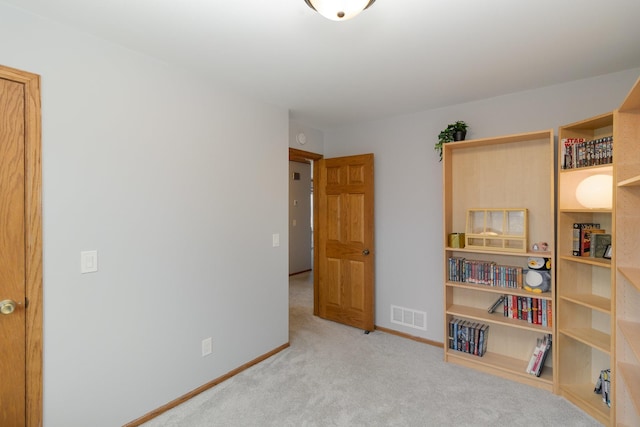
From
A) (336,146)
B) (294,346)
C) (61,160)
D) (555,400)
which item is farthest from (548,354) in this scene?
(61,160)

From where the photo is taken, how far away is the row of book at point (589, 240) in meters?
2.17

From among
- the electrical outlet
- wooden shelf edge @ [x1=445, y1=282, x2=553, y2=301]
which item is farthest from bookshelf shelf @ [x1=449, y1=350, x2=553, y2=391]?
the electrical outlet

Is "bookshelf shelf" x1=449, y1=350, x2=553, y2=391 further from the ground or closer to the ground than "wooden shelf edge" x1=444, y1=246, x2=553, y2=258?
closer to the ground

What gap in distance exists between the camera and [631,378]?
1.71 meters

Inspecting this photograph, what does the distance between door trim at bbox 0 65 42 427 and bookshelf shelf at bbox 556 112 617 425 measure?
131 inches

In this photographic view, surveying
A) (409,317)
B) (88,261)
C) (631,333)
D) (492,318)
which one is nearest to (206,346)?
(88,261)

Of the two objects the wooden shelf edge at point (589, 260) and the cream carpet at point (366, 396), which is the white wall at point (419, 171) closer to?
→ the cream carpet at point (366, 396)

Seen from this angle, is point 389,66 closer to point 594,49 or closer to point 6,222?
point 594,49

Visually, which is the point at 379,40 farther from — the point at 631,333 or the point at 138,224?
the point at 631,333

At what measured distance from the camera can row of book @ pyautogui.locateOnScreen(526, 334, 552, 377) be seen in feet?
8.04

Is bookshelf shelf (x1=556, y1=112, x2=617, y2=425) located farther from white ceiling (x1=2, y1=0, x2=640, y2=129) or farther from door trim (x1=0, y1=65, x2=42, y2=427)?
door trim (x1=0, y1=65, x2=42, y2=427)

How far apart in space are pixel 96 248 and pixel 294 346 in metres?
2.05

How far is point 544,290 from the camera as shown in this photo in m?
2.51

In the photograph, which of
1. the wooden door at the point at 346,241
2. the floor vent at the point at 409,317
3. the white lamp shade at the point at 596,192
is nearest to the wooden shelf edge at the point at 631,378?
the white lamp shade at the point at 596,192
